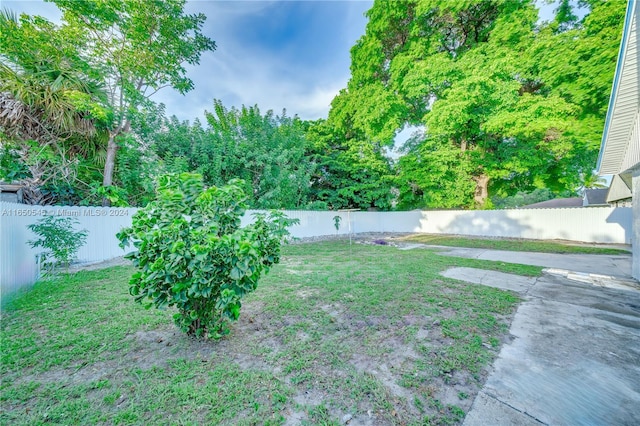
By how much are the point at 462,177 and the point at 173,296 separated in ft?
41.4

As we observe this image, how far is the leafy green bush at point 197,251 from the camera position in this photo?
1802 mm

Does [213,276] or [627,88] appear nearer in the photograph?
[213,276]

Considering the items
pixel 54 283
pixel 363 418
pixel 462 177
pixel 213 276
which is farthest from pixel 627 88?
pixel 54 283

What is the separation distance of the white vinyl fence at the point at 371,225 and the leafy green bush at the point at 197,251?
0.73 metres

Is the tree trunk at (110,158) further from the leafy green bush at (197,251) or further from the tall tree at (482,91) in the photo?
the tall tree at (482,91)

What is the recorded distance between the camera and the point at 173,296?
1900mm

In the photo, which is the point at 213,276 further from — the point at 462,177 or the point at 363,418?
the point at 462,177

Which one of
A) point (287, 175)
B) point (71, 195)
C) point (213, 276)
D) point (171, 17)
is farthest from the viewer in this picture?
point (287, 175)

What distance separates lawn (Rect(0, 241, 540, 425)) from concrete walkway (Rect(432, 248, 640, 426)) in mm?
150

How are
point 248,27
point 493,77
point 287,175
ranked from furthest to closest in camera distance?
point 287,175 < point 493,77 < point 248,27

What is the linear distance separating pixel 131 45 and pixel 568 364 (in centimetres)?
1140

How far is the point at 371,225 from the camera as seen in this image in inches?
548

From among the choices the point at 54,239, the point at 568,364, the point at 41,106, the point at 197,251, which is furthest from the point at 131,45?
the point at 568,364

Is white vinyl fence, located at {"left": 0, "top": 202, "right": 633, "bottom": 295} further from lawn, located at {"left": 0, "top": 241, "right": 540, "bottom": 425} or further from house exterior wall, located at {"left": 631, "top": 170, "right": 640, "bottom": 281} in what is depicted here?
house exterior wall, located at {"left": 631, "top": 170, "right": 640, "bottom": 281}
